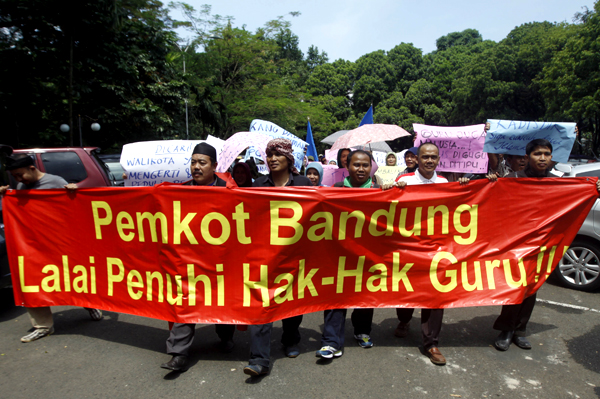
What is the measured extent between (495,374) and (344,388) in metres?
1.24

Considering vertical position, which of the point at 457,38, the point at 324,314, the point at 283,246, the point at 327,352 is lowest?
the point at 327,352

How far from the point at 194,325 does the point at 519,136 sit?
4052 millimetres

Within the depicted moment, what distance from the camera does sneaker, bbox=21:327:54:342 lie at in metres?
3.98

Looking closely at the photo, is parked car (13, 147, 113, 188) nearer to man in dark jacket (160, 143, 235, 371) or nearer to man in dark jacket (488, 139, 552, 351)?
man in dark jacket (160, 143, 235, 371)

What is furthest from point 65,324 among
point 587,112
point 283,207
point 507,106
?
point 507,106

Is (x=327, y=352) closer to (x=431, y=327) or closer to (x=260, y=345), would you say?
(x=260, y=345)

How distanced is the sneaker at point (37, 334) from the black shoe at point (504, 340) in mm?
4197

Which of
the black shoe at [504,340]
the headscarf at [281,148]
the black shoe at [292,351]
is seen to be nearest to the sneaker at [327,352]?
the black shoe at [292,351]

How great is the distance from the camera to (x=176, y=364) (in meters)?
3.28

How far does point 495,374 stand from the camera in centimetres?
337

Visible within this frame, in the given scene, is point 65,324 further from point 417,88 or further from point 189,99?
point 417,88

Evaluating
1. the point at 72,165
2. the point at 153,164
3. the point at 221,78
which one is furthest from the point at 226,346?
the point at 221,78

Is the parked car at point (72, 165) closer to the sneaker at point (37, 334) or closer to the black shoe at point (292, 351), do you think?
the sneaker at point (37, 334)

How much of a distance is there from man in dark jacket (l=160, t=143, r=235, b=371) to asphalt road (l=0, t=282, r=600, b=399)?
0.15 m
